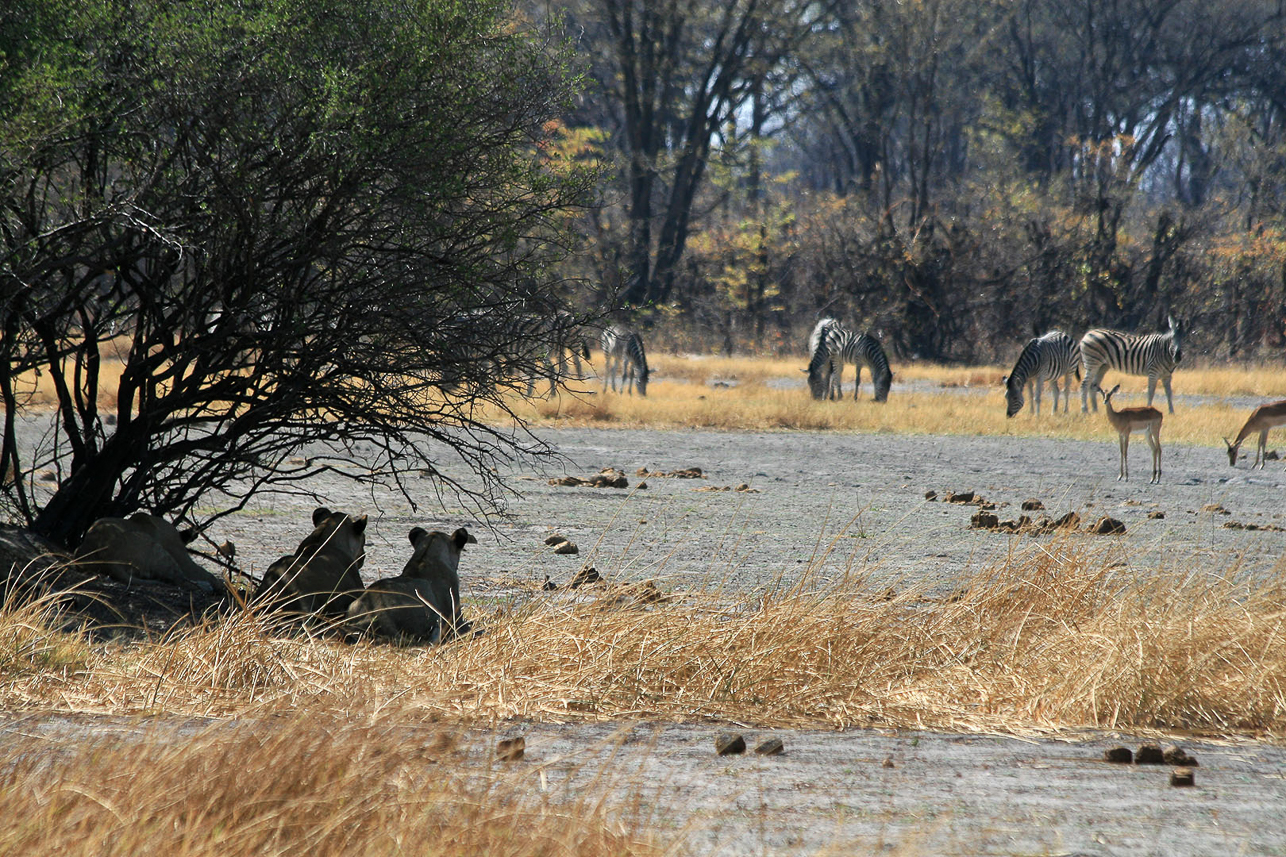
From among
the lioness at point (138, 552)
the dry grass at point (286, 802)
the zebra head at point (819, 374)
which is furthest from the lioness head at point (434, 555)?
the zebra head at point (819, 374)

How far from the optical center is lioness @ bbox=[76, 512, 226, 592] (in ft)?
18.4

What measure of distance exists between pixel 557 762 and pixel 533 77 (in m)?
4.02

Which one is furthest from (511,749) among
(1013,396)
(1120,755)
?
(1013,396)

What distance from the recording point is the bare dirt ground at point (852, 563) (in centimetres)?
305

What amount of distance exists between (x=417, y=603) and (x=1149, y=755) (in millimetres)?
3001

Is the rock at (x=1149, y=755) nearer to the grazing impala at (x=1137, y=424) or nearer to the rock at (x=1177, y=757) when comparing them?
the rock at (x=1177, y=757)

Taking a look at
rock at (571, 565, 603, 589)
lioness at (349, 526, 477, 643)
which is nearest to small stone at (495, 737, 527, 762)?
lioness at (349, 526, 477, 643)

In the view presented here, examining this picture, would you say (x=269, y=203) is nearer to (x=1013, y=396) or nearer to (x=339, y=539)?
(x=339, y=539)

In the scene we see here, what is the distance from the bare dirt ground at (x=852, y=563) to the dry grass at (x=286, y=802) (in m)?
0.22

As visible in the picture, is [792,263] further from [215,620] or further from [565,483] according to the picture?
[215,620]

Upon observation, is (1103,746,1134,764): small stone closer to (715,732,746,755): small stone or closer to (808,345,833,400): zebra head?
(715,732,746,755): small stone

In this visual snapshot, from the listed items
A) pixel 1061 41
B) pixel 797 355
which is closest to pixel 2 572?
pixel 797 355

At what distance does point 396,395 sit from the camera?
5.96m

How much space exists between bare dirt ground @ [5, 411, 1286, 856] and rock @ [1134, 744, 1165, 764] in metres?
0.06
